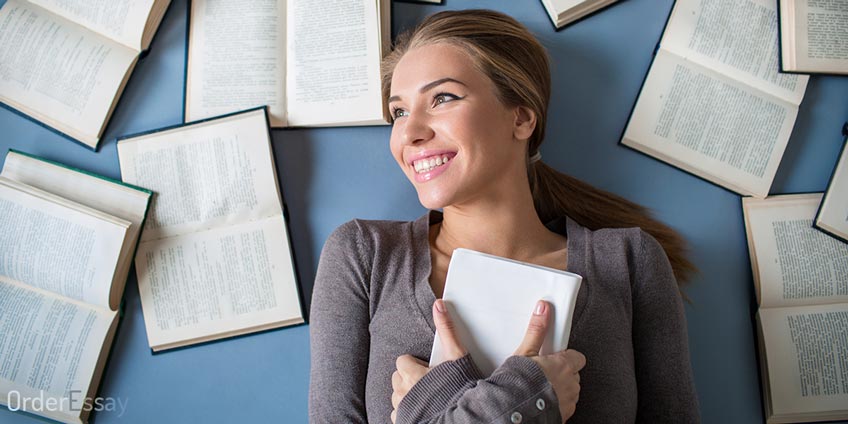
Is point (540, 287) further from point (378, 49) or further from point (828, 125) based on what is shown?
point (828, 125)

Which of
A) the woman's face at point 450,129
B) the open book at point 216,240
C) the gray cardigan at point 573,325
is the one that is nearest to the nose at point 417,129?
the woman's face at point 450,129

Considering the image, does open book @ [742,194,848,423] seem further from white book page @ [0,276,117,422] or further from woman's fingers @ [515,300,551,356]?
white book page @ [0,276,117,422]

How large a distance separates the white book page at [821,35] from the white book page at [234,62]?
4.28 feet

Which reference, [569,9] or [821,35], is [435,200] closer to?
[569,9]

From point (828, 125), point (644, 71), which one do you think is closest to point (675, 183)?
point (644, 71)

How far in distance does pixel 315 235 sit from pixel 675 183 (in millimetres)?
939

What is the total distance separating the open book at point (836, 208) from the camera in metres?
1.49

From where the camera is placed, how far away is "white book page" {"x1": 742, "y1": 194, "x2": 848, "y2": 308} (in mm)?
1491

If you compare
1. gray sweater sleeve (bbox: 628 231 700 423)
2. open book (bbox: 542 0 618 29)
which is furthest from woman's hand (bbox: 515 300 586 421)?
open book (bbox: 542 0 618 29)

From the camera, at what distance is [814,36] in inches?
58.7

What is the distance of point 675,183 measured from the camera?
1532 mm

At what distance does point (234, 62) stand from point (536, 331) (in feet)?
3.39

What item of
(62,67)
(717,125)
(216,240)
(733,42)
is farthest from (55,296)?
(733,42)

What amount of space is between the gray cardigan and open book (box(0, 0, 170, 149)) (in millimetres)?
730
